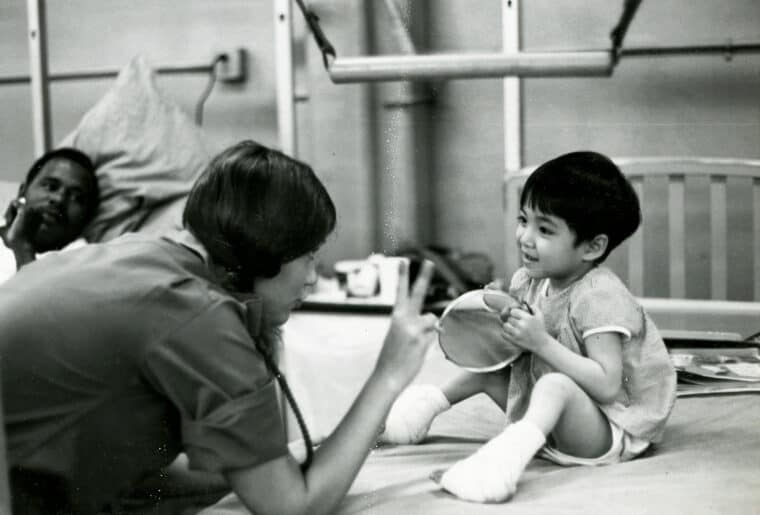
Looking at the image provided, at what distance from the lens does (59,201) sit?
237cm

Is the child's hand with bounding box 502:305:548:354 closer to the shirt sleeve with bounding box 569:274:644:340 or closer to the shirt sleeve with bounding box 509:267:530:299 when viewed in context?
the shirt sleeve with bounding box 569:274:644:340

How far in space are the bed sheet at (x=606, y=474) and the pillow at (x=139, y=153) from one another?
1175mm

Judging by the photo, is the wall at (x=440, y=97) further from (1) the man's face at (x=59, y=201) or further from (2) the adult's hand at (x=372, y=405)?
(2) the adult's hand at (x=372, y=405)

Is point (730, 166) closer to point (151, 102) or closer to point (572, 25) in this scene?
point (572, 25)

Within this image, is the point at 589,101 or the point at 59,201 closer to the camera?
the point at 59,201

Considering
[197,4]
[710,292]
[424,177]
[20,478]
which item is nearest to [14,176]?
[197,4]

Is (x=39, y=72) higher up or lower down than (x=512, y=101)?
higher up

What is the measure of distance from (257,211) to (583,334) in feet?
1.77

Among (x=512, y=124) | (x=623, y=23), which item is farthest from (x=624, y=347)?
(x=512, y=124)

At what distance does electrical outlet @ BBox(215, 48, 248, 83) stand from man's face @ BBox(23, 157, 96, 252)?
68 centimetres

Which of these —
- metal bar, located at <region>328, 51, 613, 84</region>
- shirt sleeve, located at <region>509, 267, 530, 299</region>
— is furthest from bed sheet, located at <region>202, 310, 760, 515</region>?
metal bar, located at <region>328, 51, 613, 84</region>

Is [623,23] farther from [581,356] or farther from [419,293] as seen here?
[419,293]

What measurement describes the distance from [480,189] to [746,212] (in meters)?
0.72

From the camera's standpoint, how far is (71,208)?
94.6 inches
